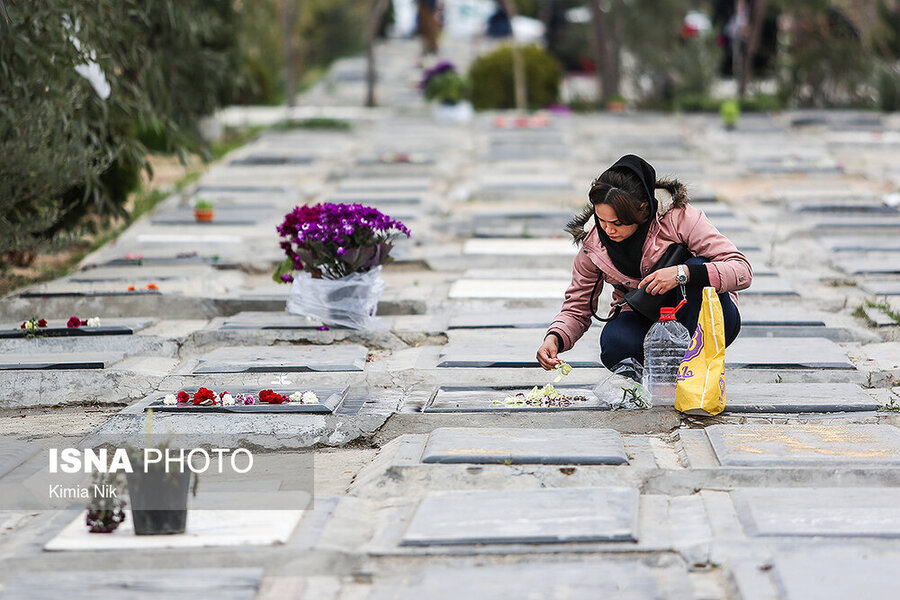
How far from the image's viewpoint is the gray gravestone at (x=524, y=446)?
3936 mm

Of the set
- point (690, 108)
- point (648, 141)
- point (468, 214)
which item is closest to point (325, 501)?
point (468, 214)

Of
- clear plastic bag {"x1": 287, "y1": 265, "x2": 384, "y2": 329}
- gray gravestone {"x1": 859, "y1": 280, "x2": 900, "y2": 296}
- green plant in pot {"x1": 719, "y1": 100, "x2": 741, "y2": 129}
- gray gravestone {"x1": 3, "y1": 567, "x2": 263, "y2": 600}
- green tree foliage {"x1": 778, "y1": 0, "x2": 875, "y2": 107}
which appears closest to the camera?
gray gravestone {"x1": 3, "y1": 567, "x2": 263, "y2": 600}

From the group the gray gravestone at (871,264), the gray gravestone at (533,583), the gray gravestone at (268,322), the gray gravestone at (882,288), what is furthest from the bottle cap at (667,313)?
the gray gravestone at (871,264)

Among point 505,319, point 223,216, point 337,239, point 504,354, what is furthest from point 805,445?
point 223,216

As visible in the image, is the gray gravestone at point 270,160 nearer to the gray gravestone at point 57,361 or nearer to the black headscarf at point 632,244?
the gray gravestone at point 57,361

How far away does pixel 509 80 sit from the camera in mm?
16594

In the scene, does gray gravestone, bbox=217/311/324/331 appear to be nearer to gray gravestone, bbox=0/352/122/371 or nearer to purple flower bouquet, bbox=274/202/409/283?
purple flower bouquet, bbox=274/202/409/283

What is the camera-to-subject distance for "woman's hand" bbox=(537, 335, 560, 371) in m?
4.38

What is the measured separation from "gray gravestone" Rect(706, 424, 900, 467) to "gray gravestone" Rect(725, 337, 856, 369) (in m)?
0.89

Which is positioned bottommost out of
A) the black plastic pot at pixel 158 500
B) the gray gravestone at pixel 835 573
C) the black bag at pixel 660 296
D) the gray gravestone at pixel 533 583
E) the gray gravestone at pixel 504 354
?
the gray gravestone at pixel 504 354

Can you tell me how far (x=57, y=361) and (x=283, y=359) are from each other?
0.98 meters

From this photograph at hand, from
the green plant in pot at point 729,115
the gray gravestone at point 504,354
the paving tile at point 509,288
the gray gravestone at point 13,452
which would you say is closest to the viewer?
the gray gravestone at point 13,452

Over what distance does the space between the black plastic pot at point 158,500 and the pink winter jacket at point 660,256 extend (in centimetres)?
163

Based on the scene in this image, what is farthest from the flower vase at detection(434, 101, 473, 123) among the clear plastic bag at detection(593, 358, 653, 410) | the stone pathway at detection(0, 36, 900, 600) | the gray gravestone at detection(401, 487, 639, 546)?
the gray gravestone at detection(401, 487, 639, 546)
